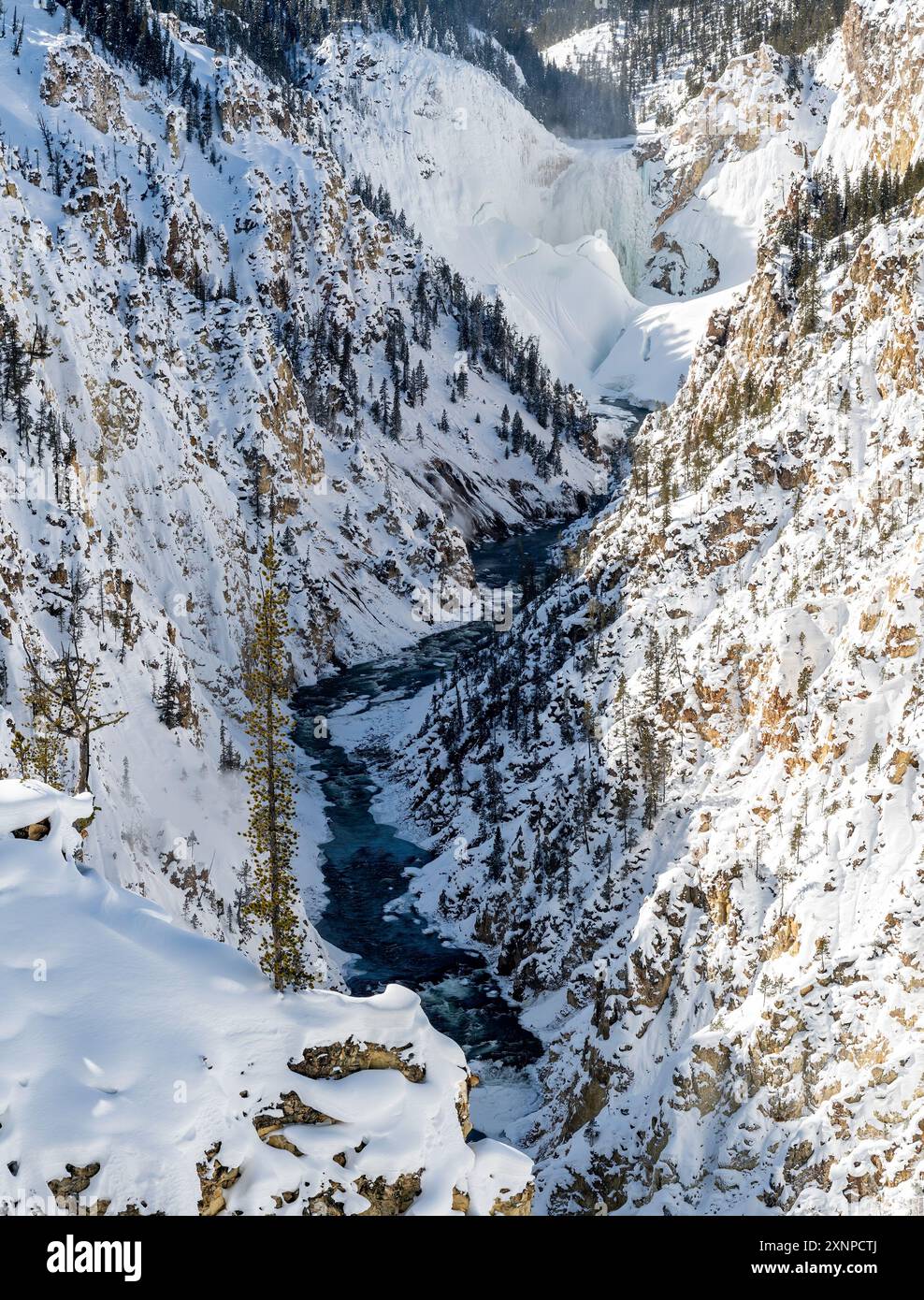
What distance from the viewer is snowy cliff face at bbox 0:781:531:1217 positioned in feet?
45.4

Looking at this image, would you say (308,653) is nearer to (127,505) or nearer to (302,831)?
(127,505)

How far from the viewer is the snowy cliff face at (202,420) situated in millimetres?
47656

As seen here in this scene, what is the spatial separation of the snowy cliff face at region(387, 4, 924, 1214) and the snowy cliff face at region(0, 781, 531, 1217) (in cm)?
1389

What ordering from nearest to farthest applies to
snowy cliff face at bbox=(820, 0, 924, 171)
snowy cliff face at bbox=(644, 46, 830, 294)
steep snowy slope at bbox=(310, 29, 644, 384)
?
snowy cliff face at bbox=(820, 0, 924, 171) < steep snowy slope at bbox=(310, 29, 644, 384) < snowy cliff face at bbox=(644, 46, 830, 294)

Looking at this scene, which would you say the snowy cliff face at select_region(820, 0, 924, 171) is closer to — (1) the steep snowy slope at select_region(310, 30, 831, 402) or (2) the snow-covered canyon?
(1) the steep snowy slope at select_region(310, 30, 831, 402)

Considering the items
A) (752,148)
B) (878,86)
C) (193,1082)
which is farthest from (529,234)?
(193,1082)

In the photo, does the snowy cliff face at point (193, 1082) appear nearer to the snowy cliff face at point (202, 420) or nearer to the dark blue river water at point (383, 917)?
the snowy cliff face at point (202, 420)

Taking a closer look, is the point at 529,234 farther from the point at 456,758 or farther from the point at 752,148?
the point at 456,758

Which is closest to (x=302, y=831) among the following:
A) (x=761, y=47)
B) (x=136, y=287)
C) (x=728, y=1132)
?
(x=728, y=1132)

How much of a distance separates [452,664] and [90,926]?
71585 millimetres

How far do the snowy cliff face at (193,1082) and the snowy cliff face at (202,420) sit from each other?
16.0 metres

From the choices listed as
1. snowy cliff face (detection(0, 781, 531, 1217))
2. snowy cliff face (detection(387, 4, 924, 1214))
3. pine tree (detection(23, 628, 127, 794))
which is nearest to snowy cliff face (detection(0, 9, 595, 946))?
pine tree (detection(23, 628, 127, 794))

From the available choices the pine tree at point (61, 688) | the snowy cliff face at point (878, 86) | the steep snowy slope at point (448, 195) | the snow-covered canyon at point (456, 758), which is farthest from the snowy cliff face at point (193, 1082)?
the steep snowy slope at point (448, 195)

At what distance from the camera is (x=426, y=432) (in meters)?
134
